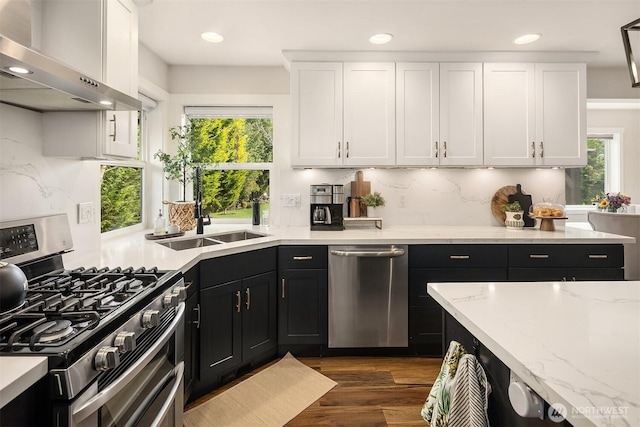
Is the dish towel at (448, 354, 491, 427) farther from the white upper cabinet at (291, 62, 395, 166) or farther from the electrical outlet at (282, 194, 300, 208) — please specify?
the electrical outlet at (282, 194, 300, 208)

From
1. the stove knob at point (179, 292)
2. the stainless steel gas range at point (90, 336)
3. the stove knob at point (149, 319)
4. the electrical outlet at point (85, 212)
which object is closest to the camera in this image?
the stainless steel gas range at point (90, 336)

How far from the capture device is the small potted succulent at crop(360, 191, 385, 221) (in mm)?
3168

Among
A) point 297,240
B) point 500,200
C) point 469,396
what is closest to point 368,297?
point 297,240

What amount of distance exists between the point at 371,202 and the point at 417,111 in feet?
2.79

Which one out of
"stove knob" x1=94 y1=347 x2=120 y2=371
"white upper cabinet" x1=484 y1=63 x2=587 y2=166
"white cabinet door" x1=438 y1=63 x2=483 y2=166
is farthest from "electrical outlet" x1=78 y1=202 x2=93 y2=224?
"white upper cabinet" x1=484 y1=63 x2=587 y2=166

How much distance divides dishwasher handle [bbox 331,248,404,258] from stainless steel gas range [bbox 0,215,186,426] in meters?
1.26

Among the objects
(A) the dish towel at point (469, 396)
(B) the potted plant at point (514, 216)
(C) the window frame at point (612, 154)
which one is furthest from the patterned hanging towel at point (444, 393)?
(C) the window frame at point (612, 154)

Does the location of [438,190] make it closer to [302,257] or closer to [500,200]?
[500,200]

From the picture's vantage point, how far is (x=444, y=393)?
1.01 metres

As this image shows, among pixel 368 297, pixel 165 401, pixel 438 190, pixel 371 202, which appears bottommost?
pixel 165 401

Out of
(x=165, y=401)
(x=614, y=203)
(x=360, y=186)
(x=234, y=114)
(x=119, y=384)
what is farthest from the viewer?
(x=614, y=203)

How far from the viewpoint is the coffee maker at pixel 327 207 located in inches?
121

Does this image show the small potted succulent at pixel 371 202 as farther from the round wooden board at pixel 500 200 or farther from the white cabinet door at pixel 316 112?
the round wooden board at pixel 500 200

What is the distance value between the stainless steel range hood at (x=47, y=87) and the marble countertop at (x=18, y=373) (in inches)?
30.5
